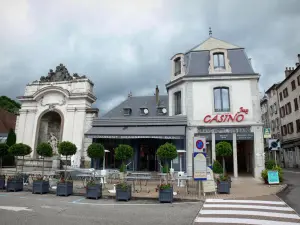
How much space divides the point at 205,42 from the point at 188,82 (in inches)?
182

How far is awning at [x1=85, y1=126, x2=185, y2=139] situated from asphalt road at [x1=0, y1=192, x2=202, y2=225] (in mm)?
7354

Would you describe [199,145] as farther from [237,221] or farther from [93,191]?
[93,191]

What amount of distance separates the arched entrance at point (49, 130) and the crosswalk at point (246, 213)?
15189mm

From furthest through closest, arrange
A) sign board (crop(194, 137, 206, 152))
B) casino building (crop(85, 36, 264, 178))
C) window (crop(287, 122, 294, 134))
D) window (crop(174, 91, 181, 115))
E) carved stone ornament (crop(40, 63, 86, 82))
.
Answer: window (crop(287, 122, 294, 134)) → carved stone ornament (crop(40, 63, 86, 82)) → window (crop(174, 91, 181, 115)) → casino building (crop(85, 36, 264, 178)) → sign board (crop(194, 137, 206, 152))

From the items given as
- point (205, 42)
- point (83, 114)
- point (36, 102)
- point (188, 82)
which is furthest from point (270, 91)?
point (36, 102)

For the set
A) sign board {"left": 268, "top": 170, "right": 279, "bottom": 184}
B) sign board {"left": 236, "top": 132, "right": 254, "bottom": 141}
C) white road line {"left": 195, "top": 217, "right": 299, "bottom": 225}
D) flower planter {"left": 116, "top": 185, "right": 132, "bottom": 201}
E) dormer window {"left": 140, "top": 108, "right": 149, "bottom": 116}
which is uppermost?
dormer window {"left": 140, "top": 108, "right": 149, "bottom": 116}

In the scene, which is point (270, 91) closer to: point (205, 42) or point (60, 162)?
point (205, 42)

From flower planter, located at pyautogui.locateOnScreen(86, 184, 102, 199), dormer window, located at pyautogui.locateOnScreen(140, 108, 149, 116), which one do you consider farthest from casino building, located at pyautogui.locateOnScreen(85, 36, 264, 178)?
flower planter, located at pyautogui.locateOnScreen(86, 184, 102, 199)

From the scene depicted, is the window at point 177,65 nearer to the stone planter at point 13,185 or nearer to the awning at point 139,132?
the awning at point 139,132

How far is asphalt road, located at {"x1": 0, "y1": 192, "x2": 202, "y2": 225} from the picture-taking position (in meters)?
6.06

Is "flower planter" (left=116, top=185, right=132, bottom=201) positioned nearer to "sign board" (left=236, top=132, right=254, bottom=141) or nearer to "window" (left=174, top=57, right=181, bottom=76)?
"sign board" (left=236, top=132, right=254, bottom=141)

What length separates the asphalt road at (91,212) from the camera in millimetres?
6062

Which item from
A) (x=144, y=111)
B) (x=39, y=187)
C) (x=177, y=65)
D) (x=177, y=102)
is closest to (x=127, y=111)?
(x=144, y=111)

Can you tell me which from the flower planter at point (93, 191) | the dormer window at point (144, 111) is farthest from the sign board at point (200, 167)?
the dormer window at point (144, 111)
